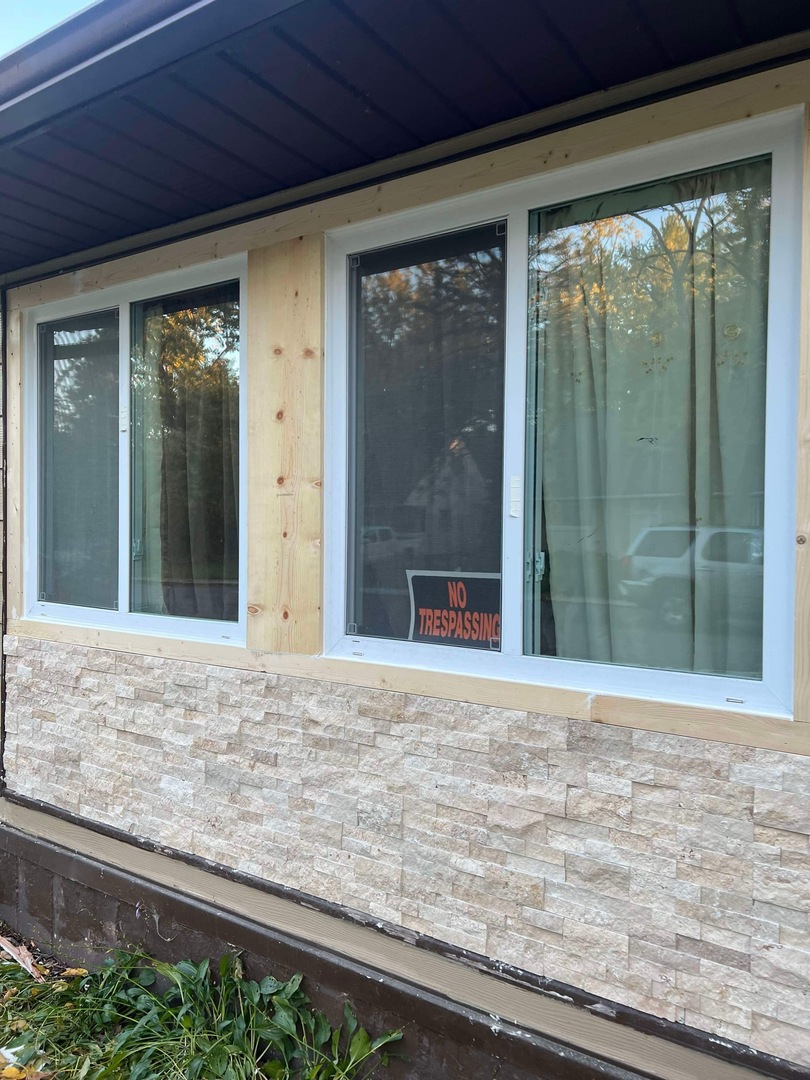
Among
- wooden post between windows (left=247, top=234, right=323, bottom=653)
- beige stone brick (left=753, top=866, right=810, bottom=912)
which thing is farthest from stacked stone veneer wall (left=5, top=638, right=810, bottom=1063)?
wooden post between windows (left=247, top=234, right=323, bottom=653)

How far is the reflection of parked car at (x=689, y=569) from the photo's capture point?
1.93 m

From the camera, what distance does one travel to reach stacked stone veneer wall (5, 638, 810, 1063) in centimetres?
182

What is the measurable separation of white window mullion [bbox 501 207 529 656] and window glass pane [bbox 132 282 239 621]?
1217mm

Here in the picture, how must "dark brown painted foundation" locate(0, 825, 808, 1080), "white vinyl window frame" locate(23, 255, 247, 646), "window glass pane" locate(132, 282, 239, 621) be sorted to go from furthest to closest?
1. "window glass pane" locate(132, 282, 239, 621)
2. "white vinyl window frame" locate(23, 255, 247, 646)
3. "dark brown painted foundation" locate(0, 825, 808, 1080)

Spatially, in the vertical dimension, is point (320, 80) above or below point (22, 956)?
above

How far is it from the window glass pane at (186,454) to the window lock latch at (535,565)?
1277 millimetres

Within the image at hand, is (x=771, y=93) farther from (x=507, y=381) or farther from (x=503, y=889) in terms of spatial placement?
(x=503, y=889)

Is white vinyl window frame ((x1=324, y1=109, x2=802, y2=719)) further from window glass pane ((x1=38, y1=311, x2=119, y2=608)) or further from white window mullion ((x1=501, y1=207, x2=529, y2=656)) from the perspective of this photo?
window glass pane ((x1=38, y1=311, x2=119, y2=608))

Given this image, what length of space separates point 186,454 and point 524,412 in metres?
1.60

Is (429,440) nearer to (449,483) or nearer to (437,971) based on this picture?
(449,483)

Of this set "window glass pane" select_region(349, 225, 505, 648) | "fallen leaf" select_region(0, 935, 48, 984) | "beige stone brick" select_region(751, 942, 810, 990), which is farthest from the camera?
"fallen leaf" select_region(0, 935, 48, 984)

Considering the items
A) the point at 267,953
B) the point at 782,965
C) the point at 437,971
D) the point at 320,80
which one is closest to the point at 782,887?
the point at 782,965

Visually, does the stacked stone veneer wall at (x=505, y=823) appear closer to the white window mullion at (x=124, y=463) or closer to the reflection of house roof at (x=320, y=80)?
the white window mullion at (x=124, y=463)

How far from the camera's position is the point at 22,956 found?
10.7 feet
